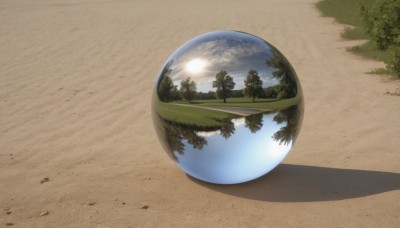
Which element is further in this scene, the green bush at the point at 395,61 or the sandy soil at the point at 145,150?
the green bush at the point at 395,61

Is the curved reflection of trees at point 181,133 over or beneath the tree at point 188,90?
beneath

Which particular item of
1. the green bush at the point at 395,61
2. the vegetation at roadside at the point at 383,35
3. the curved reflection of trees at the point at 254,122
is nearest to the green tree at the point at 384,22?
the vegetation at roadside at the point at 383,35

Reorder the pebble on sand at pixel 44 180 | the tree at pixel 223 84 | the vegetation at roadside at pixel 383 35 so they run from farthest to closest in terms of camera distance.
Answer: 1. the vegetation at roadside at pixel 383 35
2. the pebble on sand at pixel 44 180
3. the tree at pixel 223 84

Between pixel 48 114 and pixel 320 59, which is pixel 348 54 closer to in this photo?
pixel 320 59

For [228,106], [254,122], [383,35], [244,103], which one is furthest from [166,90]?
[383,35]

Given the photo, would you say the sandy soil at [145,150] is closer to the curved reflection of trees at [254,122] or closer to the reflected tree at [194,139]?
the reflected tree at [194,139]

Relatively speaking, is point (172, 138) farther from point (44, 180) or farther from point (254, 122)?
point (44, 180)

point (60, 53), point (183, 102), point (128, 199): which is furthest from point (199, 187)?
point (60, 53)

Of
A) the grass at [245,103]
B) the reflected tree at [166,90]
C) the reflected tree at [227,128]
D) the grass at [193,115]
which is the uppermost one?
the reflected tree at [166,90]
